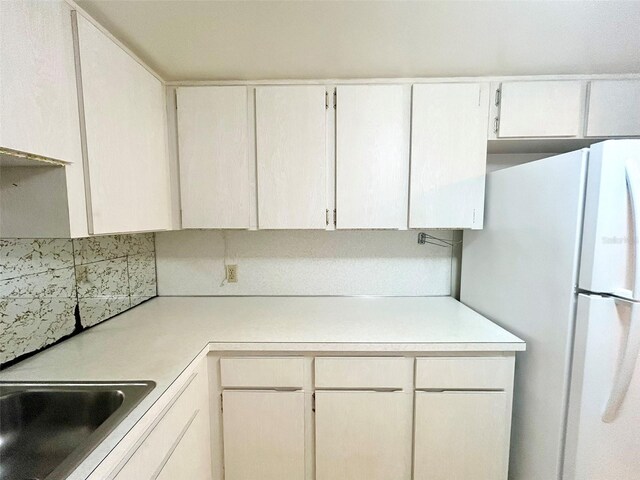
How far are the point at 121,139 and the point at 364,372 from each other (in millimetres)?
1413

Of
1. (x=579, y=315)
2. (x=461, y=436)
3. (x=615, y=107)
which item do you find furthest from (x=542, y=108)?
(x=461, y=436)

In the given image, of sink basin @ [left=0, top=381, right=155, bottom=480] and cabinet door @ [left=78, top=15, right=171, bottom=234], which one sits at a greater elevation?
cabinet door @ [left=78, top=15, right=171, bottom=234]

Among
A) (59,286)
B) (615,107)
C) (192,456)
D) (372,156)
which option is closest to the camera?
(192,456)

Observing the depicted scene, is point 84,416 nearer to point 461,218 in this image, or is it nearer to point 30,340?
point 30,340

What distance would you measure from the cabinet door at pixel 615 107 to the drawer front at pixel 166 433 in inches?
86.3

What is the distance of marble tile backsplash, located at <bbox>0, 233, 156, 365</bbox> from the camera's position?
97cm

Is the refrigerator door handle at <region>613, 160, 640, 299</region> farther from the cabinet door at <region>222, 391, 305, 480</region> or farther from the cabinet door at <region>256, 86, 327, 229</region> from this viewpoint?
the cabinet door at <region>222, 391, 305, 480</region>

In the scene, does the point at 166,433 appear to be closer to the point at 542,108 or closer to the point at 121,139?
the point at 121,139

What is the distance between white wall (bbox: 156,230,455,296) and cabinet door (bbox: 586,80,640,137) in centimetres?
96

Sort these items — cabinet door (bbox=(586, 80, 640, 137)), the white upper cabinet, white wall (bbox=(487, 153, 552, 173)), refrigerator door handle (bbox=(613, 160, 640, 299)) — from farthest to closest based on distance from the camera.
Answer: white wall (bbox=(487, 153, 552, 173)), cabinet door (bbox=(586, 80, 640, 137)), refrigerator door handle (bbox=(613, 160, 640, 299)), the white upper cabinet

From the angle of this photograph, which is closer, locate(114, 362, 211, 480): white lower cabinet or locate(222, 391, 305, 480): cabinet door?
Result: locate(114, 362, 211, 480): white lower cabinet

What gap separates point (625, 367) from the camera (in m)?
0.90

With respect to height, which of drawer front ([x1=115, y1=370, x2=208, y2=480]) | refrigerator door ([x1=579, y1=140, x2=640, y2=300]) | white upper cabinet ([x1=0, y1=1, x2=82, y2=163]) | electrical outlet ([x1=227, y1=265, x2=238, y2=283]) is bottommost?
drawer front ([x1=115, y1=370, x2=208, y2=480])

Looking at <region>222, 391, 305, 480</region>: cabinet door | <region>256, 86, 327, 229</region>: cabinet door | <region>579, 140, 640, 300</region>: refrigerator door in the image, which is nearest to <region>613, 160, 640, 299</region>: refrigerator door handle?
<region>579, 140, 640, 300</region>: refrigerator door
